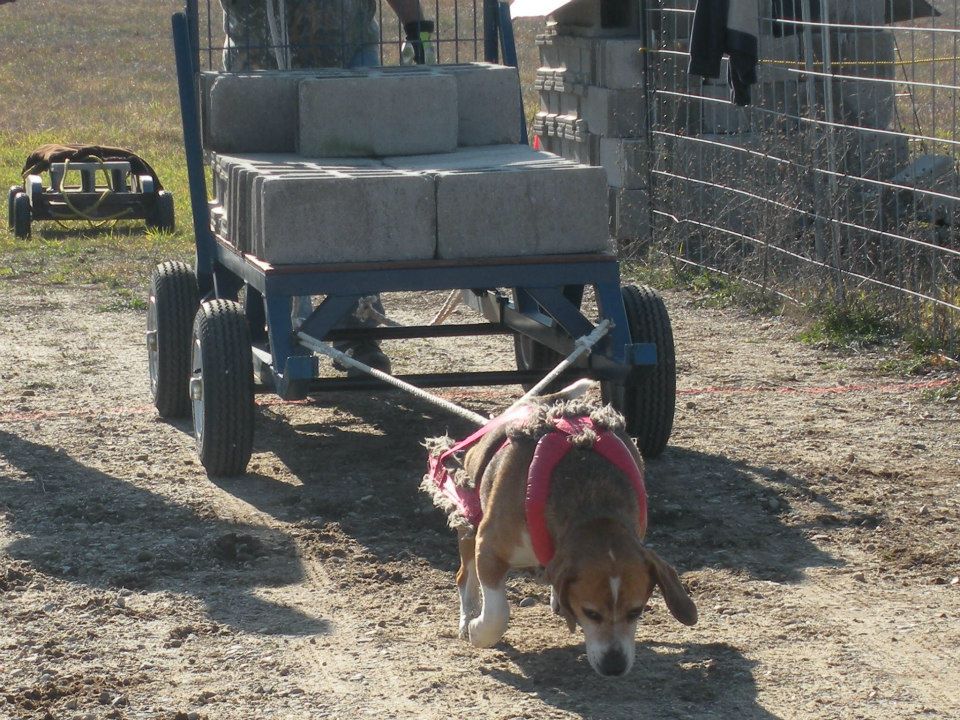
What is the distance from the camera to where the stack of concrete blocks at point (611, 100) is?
11.1 meters

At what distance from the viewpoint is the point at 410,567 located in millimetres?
4891

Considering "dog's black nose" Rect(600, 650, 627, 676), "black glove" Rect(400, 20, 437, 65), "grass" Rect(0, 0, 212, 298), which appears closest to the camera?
"dog's black nose" Rect(600, 650, 627, 676)

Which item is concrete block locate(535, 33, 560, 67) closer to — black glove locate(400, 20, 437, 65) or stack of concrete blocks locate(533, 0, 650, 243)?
stack of concrete blocks locate(533, 0, 650, 243)

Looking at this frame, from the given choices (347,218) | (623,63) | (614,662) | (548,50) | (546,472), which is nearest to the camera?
(614,662)

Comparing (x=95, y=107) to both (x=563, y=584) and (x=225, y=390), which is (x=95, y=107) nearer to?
(x=225, y=390)

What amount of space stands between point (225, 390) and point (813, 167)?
4.59m

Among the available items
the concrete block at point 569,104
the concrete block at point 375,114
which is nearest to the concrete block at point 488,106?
the concrete block at point 375,114

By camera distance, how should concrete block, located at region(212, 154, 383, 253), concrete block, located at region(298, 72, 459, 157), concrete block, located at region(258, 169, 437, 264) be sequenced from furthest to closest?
1. concrete block, located at region(298, 72, 459, 157)
2. concrete block, located at region(212, 154, 383, 253)
3. concrete block, located at region(258, 169, 437, 264)

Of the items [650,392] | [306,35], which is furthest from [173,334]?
[650,392]

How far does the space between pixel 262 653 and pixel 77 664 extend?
0.51 m

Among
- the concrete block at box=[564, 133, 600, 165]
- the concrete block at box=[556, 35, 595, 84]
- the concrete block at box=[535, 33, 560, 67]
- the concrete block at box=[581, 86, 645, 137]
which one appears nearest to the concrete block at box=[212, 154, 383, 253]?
the concrete block at box=[581, 86, 645, 137]

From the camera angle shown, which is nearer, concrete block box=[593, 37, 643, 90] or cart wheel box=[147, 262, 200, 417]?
cart wheel box=[147, 262, 200, 417]

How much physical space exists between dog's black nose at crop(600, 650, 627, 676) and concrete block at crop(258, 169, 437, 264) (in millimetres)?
2504

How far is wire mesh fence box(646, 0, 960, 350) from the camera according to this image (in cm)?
838
